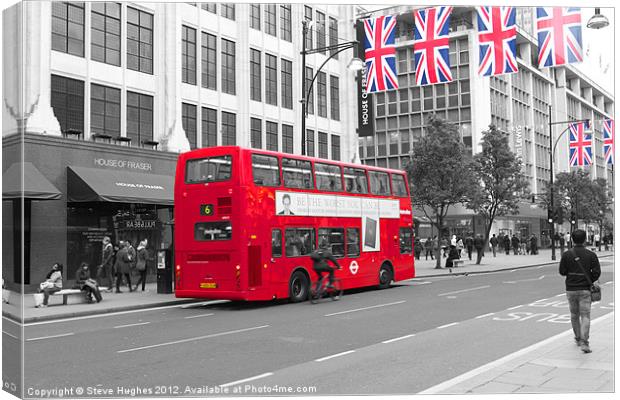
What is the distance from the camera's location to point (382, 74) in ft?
46.1

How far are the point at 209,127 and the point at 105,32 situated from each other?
19.5 ft

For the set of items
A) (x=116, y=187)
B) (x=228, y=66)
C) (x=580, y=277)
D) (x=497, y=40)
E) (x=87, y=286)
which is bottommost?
(x=87, y=286)

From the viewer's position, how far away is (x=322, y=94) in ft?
94.1

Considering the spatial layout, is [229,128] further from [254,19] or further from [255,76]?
[254,19]

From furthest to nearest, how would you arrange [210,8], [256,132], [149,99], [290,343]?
1. [256,132]
2. [210,8]
3. [149,99]
4. [290,343]

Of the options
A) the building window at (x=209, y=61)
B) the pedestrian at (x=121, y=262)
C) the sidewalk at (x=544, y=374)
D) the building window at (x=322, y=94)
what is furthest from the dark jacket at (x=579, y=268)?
the building window at (x=209, y=61)

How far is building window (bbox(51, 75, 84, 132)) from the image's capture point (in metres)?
21.4

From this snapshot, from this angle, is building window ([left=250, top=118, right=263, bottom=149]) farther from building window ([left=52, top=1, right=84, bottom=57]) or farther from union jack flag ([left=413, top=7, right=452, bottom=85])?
union jack flag ([left=413, top=7, right=452, bottom=85])

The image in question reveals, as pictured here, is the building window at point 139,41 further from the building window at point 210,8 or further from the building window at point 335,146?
the building window at point 335,146

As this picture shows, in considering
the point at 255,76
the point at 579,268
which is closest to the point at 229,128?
the point at 255,76

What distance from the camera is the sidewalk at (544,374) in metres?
6.86

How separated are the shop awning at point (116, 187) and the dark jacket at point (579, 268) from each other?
1570cm

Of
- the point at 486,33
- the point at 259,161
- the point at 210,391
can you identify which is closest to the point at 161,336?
the point at 210,391

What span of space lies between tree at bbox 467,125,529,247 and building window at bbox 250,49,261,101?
1425cm
